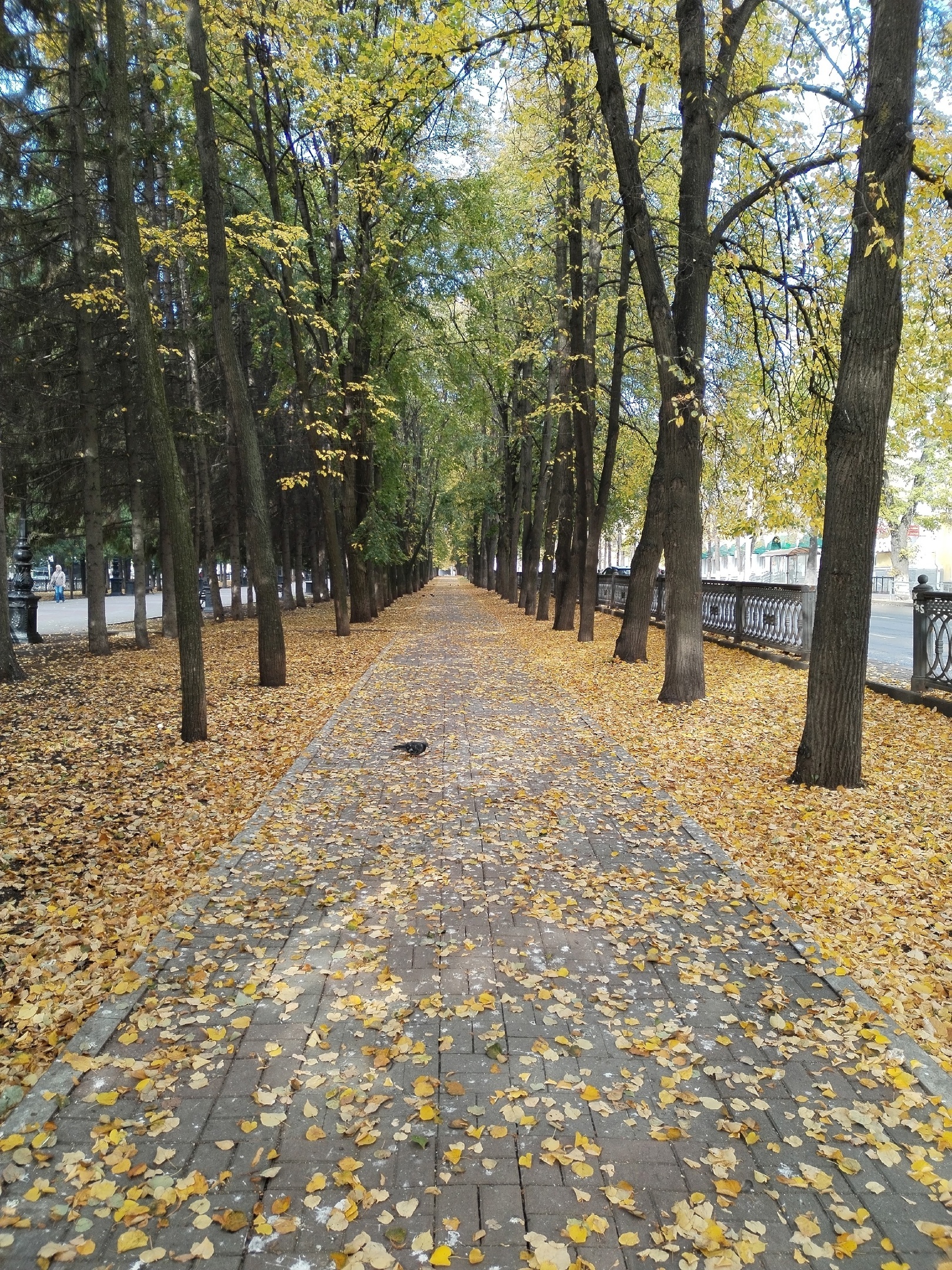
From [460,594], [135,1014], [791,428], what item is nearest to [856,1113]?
[135,1014]

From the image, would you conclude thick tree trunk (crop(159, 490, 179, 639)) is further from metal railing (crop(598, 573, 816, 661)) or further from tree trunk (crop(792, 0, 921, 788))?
tree trunk (crop(792, 0, 921, 788))

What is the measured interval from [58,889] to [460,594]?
4551cm

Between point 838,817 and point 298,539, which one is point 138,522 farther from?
point 838,817

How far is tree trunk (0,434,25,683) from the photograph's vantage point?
11.4 m

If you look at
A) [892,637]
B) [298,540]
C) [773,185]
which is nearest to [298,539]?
[298,540]

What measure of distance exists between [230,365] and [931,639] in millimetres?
9480

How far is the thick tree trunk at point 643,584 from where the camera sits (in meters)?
14.2

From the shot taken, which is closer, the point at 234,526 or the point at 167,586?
the point at 167,586

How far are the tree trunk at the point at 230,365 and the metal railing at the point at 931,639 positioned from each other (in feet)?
27.6

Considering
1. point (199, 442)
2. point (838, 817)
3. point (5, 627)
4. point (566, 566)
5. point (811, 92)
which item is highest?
point (811, 92)

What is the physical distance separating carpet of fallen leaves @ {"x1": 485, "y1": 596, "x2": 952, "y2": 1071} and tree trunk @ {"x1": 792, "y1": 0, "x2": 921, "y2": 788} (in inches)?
24.4

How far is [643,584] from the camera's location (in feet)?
46.9

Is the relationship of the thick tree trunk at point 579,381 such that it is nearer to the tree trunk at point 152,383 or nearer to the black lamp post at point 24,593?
the tree trunk at point 152,383

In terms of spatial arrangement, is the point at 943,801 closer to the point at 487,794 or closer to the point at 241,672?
the point at 487,794
